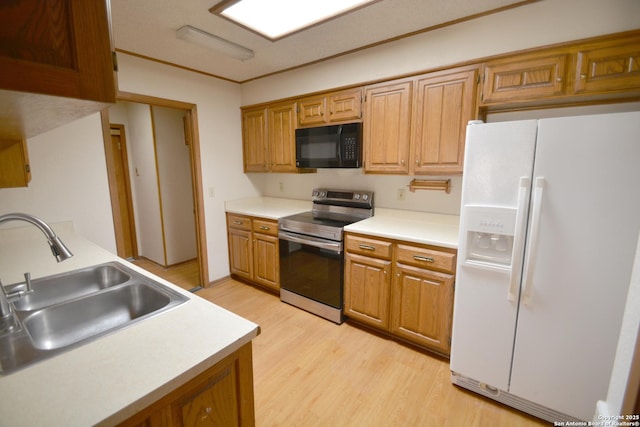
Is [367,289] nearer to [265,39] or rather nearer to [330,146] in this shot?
[330,146]

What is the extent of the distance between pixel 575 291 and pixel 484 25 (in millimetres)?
1742

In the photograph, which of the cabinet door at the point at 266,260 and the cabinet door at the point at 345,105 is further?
the cabinet door at the point at 266,260

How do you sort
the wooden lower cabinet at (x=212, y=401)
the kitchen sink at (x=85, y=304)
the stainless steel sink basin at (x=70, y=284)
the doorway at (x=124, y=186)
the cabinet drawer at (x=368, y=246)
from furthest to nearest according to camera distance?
the doorway at (x=124, y=186)
the cabinet drawer at (x=368, y=246)
the stainless steel sink basin at (x=70, y=284)
the kitchen sink at (x=85, y=304)
the wooden lower cabinet at (x=212, y=401)

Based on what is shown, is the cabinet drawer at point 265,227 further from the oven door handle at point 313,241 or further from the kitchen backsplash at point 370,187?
the kitchen backsplash at point 370,187

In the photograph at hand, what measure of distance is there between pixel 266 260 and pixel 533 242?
2337mm

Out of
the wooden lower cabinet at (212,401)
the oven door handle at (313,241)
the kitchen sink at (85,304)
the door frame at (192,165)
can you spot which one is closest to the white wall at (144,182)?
the door frame at (192,165)

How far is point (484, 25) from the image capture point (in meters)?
1.85

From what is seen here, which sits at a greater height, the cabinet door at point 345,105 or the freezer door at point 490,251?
the cabinet door at point 345,105

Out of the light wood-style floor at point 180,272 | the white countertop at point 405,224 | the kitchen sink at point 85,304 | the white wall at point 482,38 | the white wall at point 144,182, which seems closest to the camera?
the kitchen sink at point 85,304

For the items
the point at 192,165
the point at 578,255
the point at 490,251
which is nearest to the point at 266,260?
the point at 192,165

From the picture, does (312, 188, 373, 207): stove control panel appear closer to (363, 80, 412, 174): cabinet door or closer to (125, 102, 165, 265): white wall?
(363, 80, 412, 174): cabinet door

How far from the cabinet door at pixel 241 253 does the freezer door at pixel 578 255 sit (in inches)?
99.9

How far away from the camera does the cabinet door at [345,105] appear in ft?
7.93

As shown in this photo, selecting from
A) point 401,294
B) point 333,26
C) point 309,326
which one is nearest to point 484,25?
point 333,26
